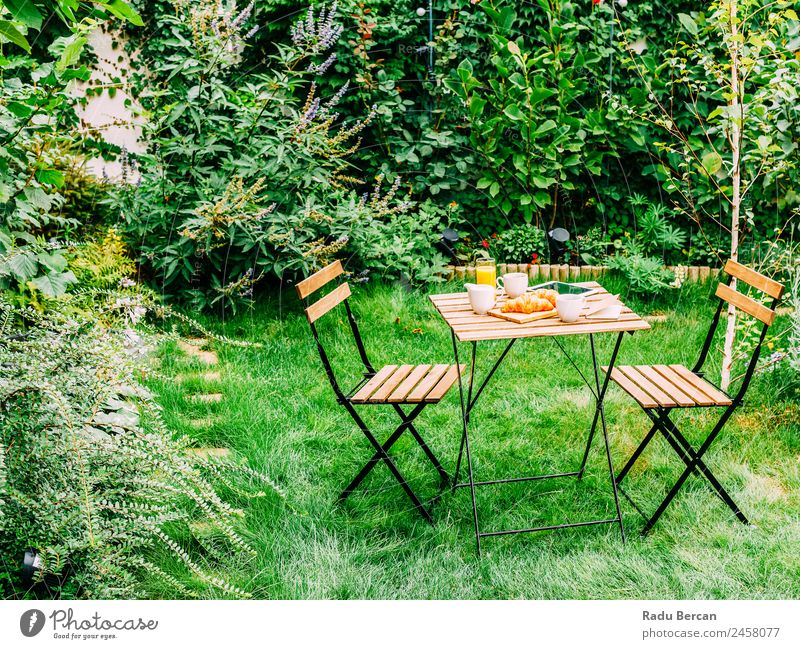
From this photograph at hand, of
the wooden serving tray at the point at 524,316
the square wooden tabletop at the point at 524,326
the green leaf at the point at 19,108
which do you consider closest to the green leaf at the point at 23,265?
the green leaf at the point at 19,108

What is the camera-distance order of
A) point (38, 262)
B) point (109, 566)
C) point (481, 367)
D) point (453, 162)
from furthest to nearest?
point (453, 162), point (481, 367), point (38, 262), point (109, 566)

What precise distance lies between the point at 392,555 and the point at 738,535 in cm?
140

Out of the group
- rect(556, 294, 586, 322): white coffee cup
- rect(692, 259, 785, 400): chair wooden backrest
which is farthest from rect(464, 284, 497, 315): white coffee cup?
Result: rect(692, 259, 785, 400): chair wooden backrest

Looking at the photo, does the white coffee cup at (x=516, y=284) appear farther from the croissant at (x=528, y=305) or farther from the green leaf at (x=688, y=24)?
the green leaf at (x=688, y=24)

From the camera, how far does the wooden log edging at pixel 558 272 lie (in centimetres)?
581

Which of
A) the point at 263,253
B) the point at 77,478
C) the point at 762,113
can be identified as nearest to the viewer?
the point at 77,478

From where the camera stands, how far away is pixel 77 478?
8.96 feet

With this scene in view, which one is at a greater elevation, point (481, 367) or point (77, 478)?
point (77, 478)

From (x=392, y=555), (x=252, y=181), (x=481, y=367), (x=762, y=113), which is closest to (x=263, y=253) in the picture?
(x=252, y=181)

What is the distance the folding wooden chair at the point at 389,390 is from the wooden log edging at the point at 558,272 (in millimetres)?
2254

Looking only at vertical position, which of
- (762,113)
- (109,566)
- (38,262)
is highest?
(762,113)

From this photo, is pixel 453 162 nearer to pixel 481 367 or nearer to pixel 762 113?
pixel 481 367

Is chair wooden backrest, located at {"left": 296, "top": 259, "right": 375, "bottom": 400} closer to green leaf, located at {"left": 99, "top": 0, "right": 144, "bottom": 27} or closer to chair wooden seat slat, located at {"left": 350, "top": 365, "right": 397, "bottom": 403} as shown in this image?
chair wooden seat slat, located at {"left": 350, "top": 365, "right": 397, "bottom": 403}

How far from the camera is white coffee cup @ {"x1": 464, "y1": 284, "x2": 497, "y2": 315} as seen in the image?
328 cm
